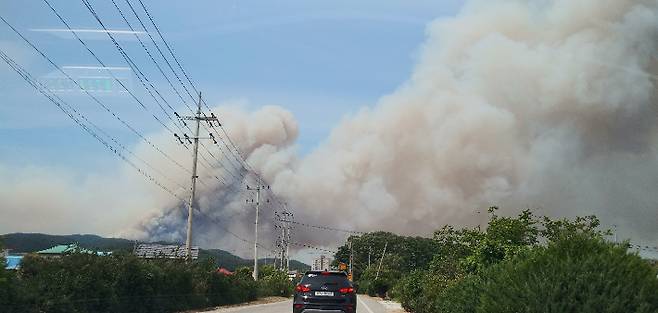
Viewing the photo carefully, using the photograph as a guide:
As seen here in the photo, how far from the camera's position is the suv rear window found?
69.1 ft

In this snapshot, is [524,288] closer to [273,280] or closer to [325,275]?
[325,275]

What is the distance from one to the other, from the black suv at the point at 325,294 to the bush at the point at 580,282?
11512mm

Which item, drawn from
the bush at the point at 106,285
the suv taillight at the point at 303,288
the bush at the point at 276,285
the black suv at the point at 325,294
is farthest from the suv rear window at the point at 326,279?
the bush at the point at 276,285

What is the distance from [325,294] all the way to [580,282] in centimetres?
1345

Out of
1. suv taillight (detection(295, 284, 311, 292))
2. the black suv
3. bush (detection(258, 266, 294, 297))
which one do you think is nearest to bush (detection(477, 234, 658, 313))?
the black suv

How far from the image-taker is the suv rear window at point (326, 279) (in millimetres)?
21047

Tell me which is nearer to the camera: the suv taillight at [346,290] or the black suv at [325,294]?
the black suv at [325,294]

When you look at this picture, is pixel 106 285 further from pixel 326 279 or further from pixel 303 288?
pixel 326 279

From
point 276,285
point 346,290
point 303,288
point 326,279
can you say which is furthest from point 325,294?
point 276,285

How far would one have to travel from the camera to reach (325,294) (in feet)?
68.4

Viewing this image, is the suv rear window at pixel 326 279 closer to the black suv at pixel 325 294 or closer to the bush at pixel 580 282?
the black suv at pixel 325 294

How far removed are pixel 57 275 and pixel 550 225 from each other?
1648 cm

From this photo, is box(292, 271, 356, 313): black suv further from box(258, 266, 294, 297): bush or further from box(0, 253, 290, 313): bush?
box(258, 266, 294, 297): bush

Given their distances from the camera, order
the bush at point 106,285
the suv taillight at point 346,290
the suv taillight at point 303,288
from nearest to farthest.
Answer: the bush at point 106,285 < the suv taillight at point 346,290 < the suv taillight at point 303,288
